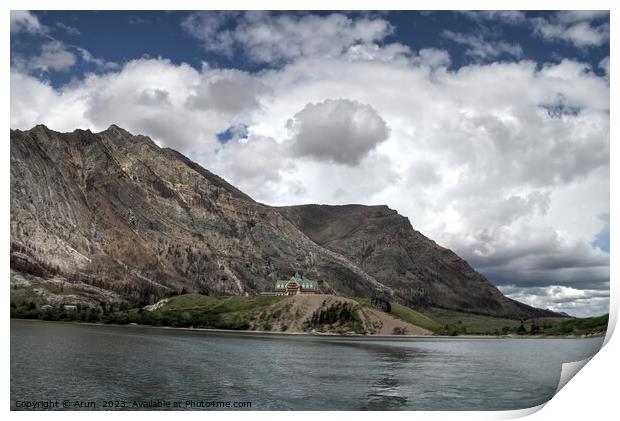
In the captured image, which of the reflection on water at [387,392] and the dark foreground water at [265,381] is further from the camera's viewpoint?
the dark foreground water at [265,381]

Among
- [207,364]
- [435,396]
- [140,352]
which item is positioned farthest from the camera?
[140,352]

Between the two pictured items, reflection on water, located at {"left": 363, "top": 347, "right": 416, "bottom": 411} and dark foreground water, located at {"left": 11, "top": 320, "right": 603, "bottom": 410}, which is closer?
reflection on water, located at {"left": 363, "top": 347, "right": 416, "bottom": 411}

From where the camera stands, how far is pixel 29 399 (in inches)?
2013

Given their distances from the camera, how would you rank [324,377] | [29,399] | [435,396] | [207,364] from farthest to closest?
[207,364]
[324,377]
[435,396]
[29,399]

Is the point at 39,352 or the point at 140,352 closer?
the point at 39,352

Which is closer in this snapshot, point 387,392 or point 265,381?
point 387,392

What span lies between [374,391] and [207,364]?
29.7m

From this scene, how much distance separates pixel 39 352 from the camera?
276ft

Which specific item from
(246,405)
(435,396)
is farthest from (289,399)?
(435,396)
